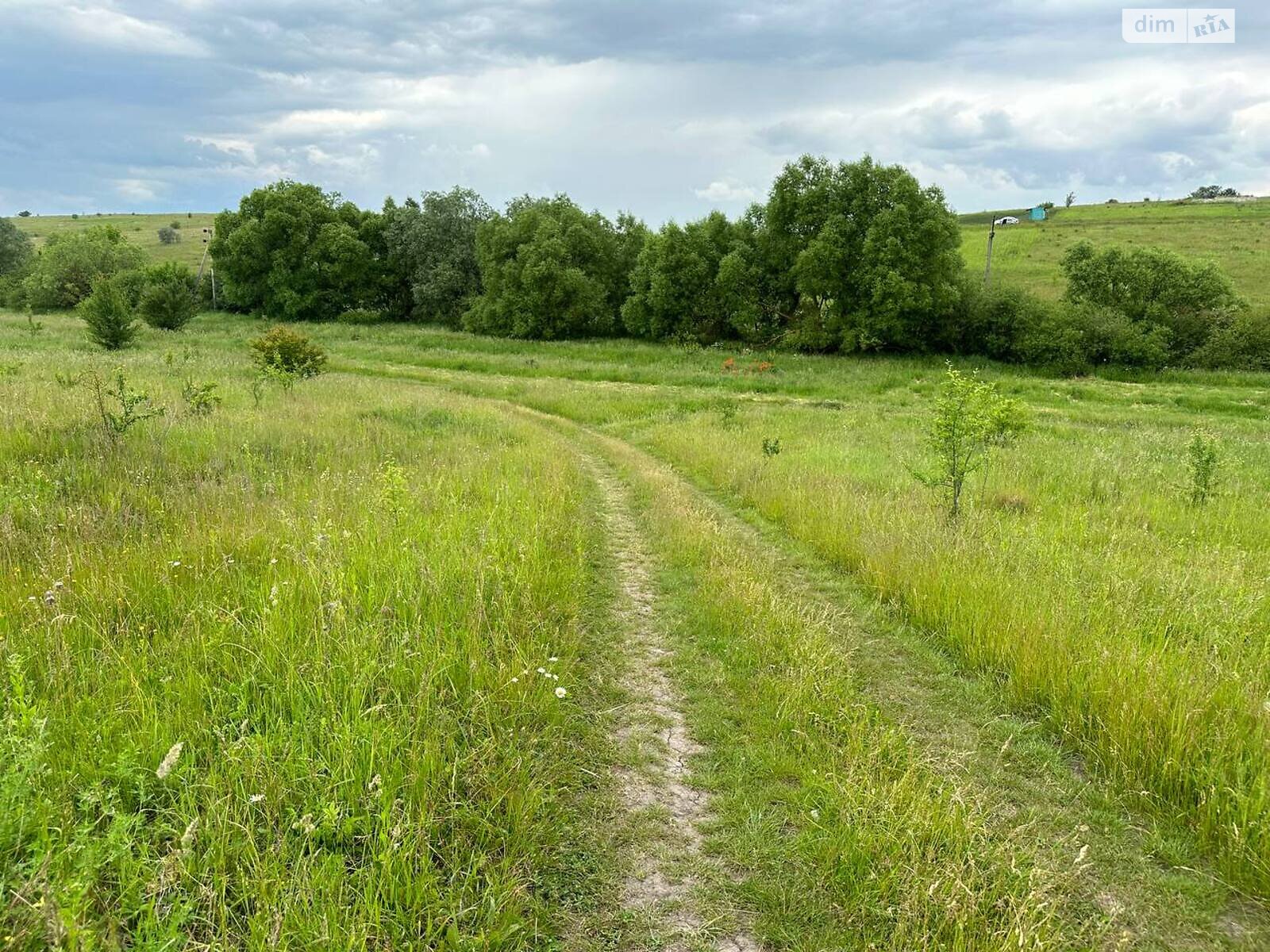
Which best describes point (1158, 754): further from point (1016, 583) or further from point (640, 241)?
point (640, 241)

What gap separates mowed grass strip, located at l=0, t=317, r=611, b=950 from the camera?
8.62ft

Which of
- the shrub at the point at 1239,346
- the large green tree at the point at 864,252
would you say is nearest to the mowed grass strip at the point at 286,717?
the large green tree at the point at 864,252

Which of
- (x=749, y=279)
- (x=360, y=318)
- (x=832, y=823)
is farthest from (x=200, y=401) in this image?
(x=360, y=318)

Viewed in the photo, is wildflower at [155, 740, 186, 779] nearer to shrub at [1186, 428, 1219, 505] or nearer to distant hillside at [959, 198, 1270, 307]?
shrub at [1186, 428, 1219, 505]

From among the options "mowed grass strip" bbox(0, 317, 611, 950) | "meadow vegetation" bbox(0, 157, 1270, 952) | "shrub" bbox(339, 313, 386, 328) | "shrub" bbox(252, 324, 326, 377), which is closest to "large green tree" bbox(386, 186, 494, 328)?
"shrub" bbox(339, 313, 386, 328)

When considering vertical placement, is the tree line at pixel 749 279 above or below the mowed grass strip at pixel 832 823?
above

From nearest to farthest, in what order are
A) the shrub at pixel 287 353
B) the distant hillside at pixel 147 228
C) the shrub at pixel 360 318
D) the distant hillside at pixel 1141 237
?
the shrub at pixel 287 353 < the distant hillside at pixel 1141 237 < the shrub at pixel 360 318 < the distant hillside at pixel 147 228

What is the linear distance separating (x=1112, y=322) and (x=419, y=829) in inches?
1936

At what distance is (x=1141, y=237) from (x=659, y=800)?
8802cm

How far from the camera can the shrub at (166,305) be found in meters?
45.1

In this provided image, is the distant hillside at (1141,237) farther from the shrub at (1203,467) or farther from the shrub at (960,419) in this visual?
the shrub at (960,419)

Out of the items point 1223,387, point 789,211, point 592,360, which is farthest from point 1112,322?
point 592,360

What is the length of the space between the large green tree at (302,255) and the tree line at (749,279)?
160 millimetres

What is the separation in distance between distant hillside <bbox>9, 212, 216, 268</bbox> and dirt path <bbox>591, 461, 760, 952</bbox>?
364ft
